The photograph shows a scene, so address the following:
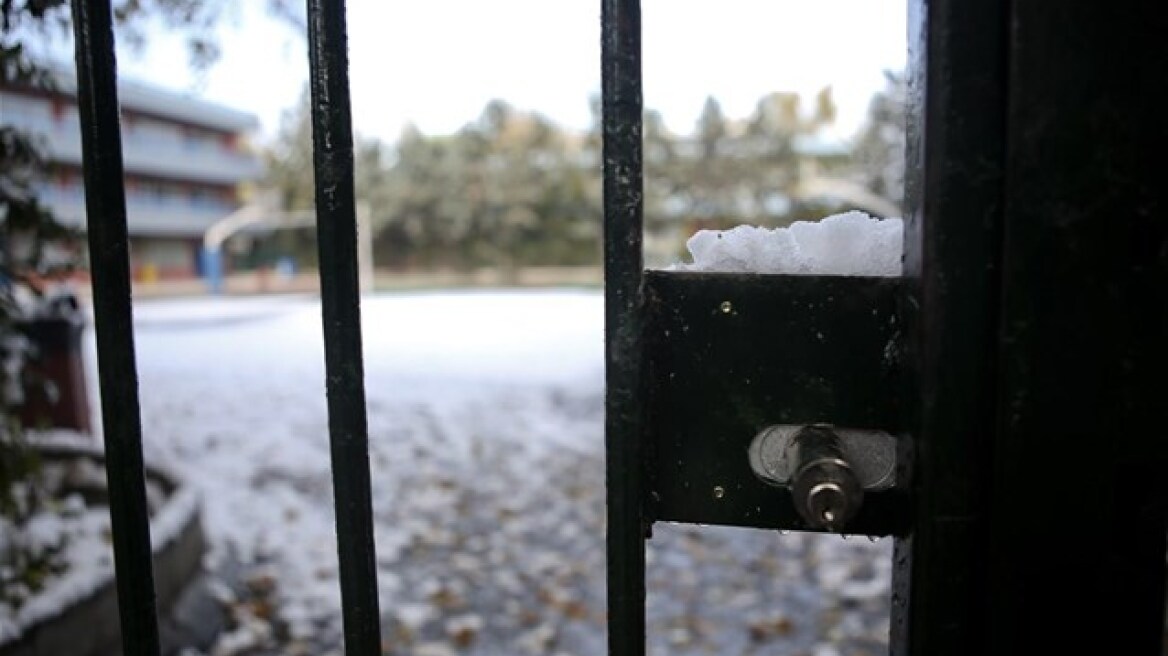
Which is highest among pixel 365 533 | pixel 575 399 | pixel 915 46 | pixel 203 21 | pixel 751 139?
pixel 751 139

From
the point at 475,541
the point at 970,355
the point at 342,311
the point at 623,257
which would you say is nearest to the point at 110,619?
the point at 475,541

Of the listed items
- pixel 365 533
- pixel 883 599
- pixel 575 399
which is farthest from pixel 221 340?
pixel 365 533

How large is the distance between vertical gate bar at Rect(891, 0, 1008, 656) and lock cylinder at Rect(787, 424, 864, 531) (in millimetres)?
51

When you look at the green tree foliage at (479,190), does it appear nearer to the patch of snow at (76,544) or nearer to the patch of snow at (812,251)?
the patch of snow at (76,544)

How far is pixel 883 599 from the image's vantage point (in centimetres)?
365

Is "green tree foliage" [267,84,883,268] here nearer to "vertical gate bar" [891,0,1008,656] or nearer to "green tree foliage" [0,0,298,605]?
"green tree foliage" [0,0,298,605]

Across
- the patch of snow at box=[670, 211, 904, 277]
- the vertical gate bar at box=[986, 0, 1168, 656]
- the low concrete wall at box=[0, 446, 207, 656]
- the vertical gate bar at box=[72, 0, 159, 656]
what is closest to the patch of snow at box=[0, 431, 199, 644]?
the low concrete wall at box=[0, 446, 207, 656]

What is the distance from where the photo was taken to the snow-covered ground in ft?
10.9

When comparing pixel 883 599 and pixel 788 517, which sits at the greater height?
pixel 788 517

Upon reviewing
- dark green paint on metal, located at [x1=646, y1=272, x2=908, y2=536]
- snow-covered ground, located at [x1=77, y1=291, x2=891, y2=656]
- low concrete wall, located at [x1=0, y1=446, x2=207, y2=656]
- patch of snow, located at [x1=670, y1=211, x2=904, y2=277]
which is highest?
patch of snow, located at [x1=670, y1=211, x2=904, y2=277]

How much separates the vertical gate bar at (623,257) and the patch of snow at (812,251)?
52mm

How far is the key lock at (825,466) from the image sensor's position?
2.04ft

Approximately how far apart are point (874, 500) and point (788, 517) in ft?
0.23

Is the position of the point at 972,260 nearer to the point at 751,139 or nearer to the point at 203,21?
the point at 203,21
